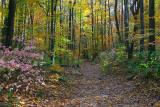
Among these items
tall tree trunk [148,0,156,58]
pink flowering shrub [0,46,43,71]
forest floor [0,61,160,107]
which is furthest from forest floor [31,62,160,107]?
tall tree trunk [148,0,156,58]

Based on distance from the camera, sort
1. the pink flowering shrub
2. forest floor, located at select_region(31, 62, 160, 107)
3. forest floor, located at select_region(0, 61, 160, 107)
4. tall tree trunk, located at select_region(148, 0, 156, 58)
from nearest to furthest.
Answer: forest floor, located at select_region(0, 61, 160, 107), forest floor, located at select_region(31, 62, 160, 107), the pink flowering shrub, tall tree trunk, located at select_region(148, 0, 156, 58)

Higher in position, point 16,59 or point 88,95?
point 16,59

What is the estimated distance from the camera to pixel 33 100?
10.1 m

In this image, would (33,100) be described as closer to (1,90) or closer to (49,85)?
(1,90)

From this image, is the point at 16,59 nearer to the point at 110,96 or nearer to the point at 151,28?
the point at 110,96

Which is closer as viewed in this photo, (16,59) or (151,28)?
(16,59)

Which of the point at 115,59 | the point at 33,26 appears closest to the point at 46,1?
the point at 33,26

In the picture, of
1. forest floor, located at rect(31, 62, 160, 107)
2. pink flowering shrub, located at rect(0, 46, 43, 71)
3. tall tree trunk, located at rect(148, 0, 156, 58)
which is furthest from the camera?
tall tree trunk, located at rect(148, 0, 156, 58)

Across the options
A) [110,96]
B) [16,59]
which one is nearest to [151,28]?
[110,96]

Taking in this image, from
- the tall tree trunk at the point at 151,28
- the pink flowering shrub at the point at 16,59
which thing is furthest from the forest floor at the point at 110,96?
the tall tree trunk at the point at 151,28

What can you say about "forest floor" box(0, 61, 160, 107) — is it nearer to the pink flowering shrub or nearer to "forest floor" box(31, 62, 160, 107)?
"forest floor" box(31, 62, 160, 107)

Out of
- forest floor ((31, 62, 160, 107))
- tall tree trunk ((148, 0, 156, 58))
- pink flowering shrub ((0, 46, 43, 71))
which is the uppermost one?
tall tree trunk ((148, 0, 156, 58))

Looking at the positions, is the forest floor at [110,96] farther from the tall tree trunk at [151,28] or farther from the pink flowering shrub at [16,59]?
the tall tree trunk at [151,28]

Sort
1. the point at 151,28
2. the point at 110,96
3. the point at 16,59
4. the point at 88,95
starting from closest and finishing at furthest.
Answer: the point at 110,96
the point at 88,95
the point at 16,59
the point at 151,28
